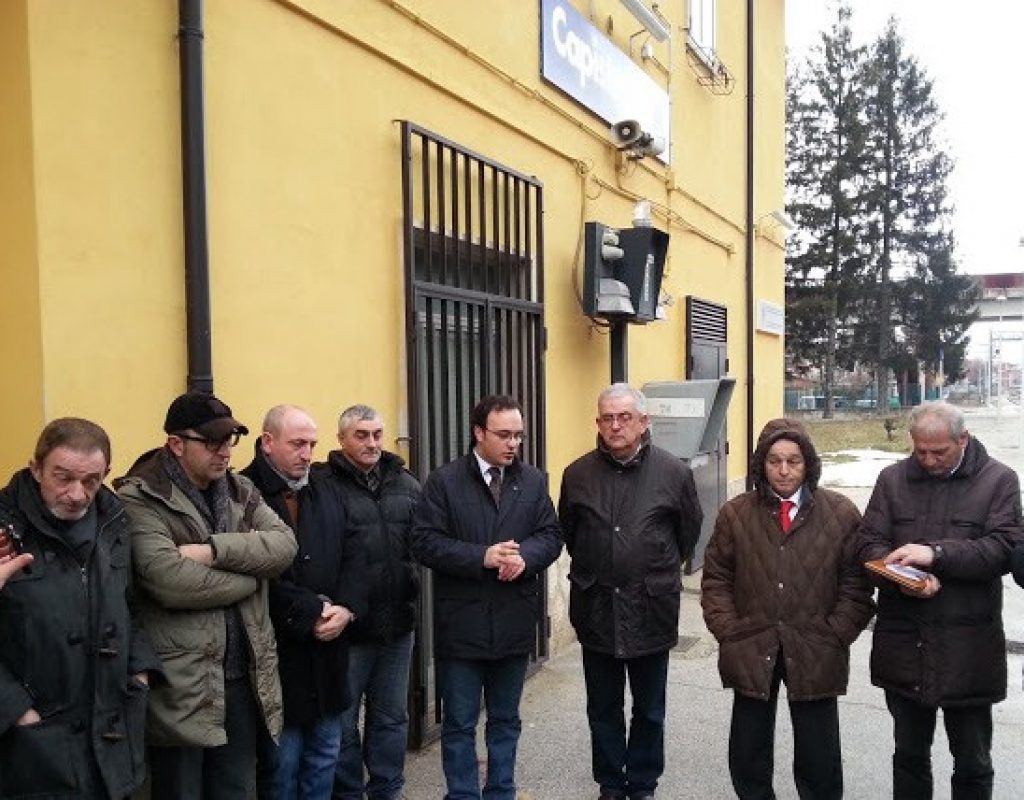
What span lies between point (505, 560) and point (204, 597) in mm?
1049

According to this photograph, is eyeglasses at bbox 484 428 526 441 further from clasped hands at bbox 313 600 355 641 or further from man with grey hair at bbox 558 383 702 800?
clasped hands at bbox 313 600 355 641

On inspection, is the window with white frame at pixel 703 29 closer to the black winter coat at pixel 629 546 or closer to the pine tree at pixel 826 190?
the black winter coat at pixel 629 546

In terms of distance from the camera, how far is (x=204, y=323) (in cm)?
309

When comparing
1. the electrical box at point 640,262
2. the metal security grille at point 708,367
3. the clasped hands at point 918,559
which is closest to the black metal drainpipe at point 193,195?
the clasped hands at point 918,559

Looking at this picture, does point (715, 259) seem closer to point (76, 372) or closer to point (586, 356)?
point (586, 356)

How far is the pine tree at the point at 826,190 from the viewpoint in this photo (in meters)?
34.5

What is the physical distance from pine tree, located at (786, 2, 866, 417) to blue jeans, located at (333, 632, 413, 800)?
32.9 meters

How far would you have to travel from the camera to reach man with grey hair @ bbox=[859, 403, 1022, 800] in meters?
2.94

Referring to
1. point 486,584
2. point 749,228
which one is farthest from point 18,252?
point 749,228

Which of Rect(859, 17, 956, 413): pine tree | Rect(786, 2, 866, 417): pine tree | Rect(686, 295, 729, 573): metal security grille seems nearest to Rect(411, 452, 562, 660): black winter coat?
Rect(686, 295, 729, 573): metal security grille

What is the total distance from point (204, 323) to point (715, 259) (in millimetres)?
6697

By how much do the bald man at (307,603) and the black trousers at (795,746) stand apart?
145 cm

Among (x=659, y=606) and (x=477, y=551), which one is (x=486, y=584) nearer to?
(x=477, y=551)

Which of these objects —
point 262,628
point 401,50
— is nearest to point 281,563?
point 262,628
